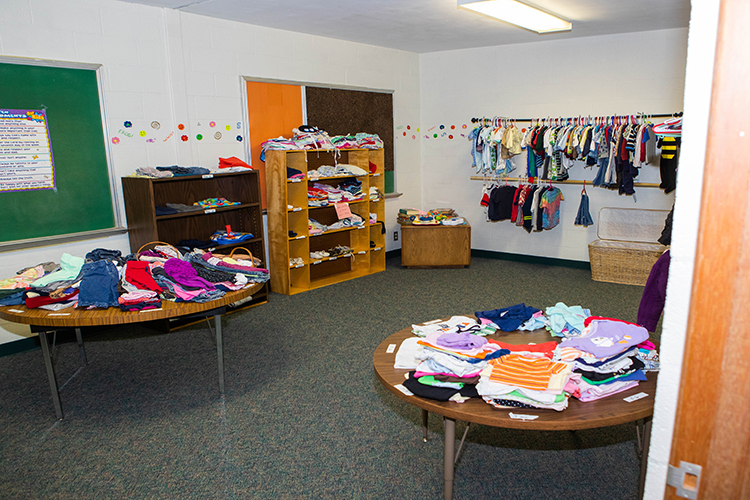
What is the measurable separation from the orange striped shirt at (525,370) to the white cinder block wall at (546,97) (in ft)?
14.7

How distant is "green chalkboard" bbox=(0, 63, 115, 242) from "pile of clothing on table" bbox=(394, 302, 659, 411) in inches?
128

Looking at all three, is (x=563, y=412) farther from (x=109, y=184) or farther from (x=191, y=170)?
(x=109, y=184)

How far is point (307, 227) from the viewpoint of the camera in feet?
18.2

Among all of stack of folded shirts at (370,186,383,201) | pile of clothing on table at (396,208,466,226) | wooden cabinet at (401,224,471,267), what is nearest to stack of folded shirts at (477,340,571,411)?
stack of folded shirts at (370,186,383,201)

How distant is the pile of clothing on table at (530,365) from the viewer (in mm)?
1949

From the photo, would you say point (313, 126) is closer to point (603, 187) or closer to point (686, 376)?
point (603, 187)

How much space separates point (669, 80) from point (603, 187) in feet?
4.30

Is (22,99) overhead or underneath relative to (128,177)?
overhead

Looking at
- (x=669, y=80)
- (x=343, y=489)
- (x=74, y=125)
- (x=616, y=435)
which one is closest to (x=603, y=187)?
(x=669, y=80)

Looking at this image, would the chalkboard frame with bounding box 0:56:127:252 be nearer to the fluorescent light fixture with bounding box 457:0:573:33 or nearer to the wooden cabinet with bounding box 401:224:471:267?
the fluorescent light fixture with bounding box 457:0:573:33

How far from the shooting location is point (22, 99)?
12.6 feet

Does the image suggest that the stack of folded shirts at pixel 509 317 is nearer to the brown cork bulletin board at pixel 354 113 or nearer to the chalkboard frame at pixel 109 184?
the chalkboard frame at pixel 109 184

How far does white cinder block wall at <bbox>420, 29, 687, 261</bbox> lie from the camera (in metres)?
5.66

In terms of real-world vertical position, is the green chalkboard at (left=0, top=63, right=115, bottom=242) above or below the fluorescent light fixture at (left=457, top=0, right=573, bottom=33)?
below
